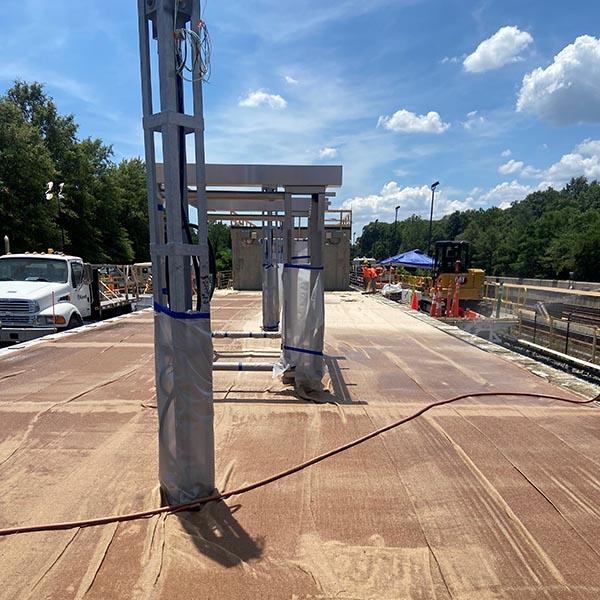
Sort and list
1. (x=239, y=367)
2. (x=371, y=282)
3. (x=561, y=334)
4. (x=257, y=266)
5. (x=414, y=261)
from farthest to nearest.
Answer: (x=414, y=261) → (x=257, y=266) → (x=371, y=282) → (x=561, y=334) → (x=239, y=367)

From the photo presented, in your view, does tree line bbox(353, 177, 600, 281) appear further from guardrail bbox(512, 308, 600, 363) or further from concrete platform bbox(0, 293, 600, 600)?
concrete platform bbox(0, 293, 600, 600)

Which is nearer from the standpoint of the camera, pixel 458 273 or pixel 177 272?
pixel 177 272

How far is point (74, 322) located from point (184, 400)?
8.52 metres

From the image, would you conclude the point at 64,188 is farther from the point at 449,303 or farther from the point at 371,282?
the point at 449,303

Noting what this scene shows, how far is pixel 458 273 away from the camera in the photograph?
709 inches

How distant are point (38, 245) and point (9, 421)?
26884 mm

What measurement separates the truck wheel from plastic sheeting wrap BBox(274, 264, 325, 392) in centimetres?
655

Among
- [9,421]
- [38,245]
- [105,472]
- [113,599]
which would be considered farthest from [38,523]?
[38,245]

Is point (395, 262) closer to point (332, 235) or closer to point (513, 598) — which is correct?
point (332, 235)

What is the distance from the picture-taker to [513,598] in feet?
6.75

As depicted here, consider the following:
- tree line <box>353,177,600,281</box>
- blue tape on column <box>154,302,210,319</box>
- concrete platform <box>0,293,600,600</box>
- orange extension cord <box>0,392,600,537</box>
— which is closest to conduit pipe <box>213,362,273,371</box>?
Result: concrete platform <box>0,293,600,600</box>

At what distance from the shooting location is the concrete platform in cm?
216

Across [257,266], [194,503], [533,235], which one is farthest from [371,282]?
[533,235]

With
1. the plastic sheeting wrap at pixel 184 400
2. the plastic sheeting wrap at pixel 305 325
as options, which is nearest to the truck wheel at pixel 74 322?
the plastic sheeting wrap at pixel 305 325
